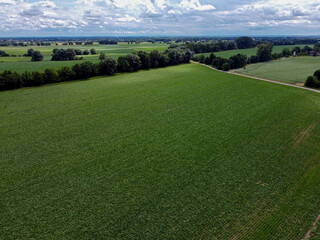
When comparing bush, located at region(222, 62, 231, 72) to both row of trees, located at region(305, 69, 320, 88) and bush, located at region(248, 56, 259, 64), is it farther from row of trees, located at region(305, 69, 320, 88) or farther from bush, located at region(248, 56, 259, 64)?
row of trees, located at region(305, 69, 320, 88)

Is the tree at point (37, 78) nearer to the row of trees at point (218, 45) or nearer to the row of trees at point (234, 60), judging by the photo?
the row of trees at point (234, 60)

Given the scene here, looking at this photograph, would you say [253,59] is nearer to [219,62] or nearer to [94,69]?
[219,62]

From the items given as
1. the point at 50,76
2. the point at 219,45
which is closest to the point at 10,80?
the point at 50,76

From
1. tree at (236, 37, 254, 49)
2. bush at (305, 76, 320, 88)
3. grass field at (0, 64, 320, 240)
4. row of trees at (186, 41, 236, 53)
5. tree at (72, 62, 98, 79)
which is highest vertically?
tree at (236, 37, 254, 49)

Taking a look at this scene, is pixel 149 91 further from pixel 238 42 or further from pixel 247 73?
pixel 238 42

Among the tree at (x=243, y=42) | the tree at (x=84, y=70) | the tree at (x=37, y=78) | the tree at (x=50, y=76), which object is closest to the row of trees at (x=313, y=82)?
the tree at (x=84, y=70)

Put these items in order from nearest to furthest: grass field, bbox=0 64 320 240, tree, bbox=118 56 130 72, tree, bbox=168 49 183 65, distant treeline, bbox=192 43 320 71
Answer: grass field, bbox=0 64 320 240 < tree, bbox=118 56 130 72 < distant treeline, bbox=192 43 320 71 < tree, bbox=168 49 183 65

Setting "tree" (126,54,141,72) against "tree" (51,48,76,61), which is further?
"tree" (51,48,76,61)

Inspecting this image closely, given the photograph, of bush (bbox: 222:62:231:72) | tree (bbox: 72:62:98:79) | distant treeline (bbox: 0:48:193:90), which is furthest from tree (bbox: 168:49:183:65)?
tree (bbox: 72:62:98:79)
